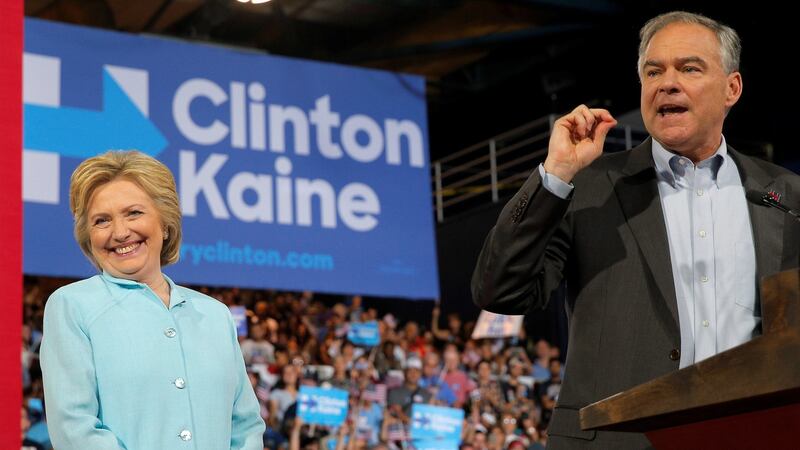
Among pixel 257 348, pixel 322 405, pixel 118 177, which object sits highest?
pixel 257 348

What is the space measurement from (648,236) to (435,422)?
5430mm

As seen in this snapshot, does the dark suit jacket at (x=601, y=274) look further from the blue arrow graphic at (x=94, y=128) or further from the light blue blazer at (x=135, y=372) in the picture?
the blue arrow graphic at (x=94, y=128)

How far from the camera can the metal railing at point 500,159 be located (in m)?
9.76

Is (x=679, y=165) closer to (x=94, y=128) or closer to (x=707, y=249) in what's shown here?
(x=707, y=249)

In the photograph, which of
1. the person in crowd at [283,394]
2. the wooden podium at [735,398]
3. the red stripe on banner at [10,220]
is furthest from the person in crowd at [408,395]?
the wooden podium at [735,398]

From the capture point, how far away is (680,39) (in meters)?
1.72

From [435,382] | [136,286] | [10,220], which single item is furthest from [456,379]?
[136,286]

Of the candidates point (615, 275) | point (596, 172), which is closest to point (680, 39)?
point (596, 172)

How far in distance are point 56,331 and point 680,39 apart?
1.04 m

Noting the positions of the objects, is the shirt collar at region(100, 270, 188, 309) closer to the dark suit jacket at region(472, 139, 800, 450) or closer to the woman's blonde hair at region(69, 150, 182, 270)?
the woman's blonde hair at region(69, 150, 182, 270)

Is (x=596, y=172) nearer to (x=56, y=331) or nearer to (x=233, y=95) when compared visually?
(x=56, y=331)

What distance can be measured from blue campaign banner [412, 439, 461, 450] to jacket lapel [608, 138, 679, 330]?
5.23 metres

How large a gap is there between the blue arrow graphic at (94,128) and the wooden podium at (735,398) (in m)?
4.89

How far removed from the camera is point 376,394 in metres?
7.09
